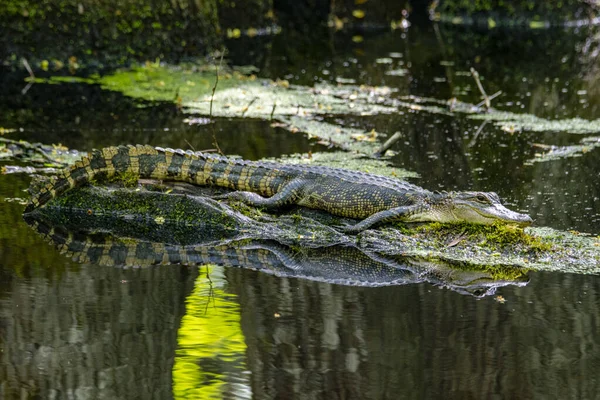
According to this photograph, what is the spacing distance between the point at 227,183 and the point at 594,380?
3.56 metres

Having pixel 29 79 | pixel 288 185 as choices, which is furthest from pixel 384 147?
pixel 29 79

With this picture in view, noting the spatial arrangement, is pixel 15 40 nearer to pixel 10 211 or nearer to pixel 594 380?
pixel 10 211

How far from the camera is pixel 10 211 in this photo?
7465mm

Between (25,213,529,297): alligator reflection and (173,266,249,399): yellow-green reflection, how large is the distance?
0.54 meters

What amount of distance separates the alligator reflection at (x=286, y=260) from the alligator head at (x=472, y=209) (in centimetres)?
54

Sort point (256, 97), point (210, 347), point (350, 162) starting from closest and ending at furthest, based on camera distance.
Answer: point (210, 347) < point (350, 162) < point (256, 97)

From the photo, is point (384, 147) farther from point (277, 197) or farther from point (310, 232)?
point (310, 232)

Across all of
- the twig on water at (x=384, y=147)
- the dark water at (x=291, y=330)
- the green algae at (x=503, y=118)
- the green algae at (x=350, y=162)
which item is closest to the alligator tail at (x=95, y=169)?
the dark water at (x=291, y=330)

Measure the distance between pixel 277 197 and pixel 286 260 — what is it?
79 cm

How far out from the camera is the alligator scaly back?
24.2 ft

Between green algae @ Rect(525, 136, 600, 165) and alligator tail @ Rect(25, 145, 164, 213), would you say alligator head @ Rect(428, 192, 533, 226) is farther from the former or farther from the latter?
green algae @ Rect(525, 136, 600, 165)

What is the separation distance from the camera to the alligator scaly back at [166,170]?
7.37 meters

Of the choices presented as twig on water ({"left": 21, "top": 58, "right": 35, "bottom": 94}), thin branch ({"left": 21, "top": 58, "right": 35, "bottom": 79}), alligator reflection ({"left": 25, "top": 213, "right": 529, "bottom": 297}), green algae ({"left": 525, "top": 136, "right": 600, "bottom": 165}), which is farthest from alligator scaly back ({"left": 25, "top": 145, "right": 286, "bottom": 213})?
thin branch ({"left": 21, "top": 58, "right": 35, "bottom": 79})

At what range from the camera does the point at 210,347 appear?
5129 mm
